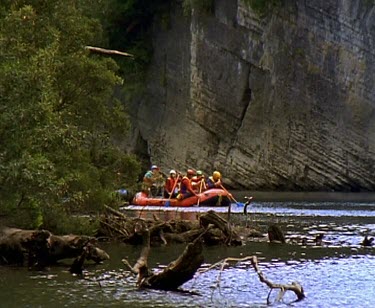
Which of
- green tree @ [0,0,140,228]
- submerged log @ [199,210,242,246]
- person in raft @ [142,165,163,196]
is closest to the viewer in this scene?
green tree @ [0,0,140,228]

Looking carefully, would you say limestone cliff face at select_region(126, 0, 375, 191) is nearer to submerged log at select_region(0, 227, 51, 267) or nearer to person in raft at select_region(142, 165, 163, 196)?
person in raft at select_region(142, 165, 163, 196)

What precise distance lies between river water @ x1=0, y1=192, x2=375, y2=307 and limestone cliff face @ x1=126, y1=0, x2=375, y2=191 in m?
22.1

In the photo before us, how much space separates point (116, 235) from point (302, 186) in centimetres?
3202

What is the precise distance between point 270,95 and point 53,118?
119 feet

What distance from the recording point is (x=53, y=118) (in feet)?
79.4

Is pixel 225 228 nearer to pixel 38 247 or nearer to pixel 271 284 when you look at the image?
pixel 38 247

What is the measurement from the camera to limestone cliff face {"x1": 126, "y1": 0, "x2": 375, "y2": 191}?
54.4 m

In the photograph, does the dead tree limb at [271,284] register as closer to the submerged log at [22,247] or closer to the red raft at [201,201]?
the submerged log at [22,247]

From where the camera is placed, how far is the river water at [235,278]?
19.0 metres

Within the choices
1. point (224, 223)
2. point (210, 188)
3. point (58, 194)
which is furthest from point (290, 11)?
point (58, 194)

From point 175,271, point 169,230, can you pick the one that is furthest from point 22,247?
point 169,230

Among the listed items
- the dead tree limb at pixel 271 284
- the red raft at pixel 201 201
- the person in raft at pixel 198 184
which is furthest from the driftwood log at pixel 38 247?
the person in raft at pixel 198 184

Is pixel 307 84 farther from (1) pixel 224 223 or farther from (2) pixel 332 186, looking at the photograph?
(1) pixel 224 223

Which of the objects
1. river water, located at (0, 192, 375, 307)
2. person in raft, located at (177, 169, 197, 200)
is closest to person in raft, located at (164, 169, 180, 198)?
person in raft, located at (177, 169, 197, 200)
